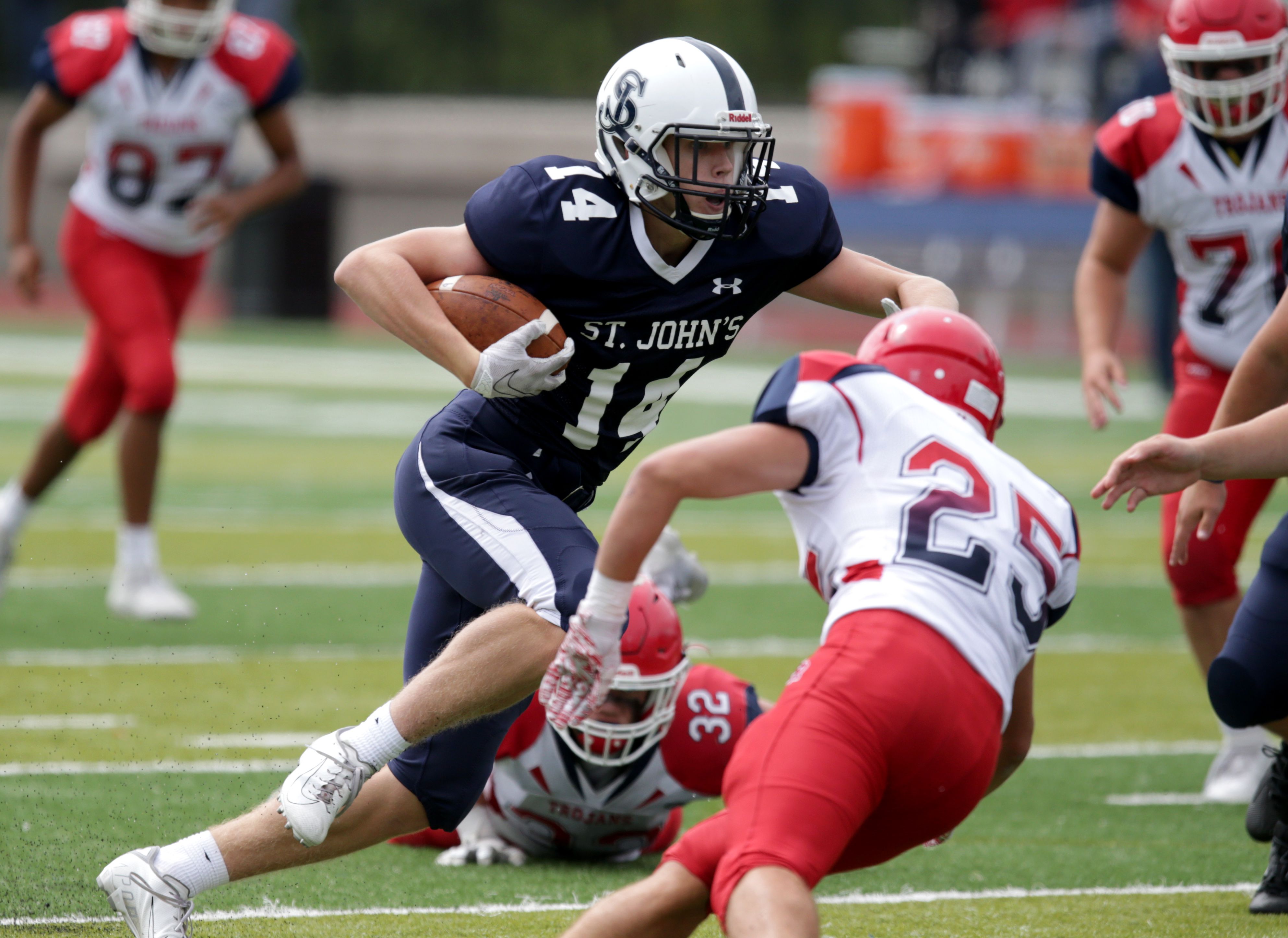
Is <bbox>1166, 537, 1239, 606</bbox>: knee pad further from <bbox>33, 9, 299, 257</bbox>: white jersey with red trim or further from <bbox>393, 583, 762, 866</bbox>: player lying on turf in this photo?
<bbox>33, 9, 299, 257</bbox>: white jersey with red trim

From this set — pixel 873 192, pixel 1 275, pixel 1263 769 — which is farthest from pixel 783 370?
pixel 1 275

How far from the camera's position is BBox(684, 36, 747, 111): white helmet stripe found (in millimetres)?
3092

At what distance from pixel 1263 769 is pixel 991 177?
13.9m

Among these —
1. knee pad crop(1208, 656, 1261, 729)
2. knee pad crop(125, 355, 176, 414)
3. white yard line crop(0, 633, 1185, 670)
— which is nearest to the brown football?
knee pad crop(1208, 656, 1261, 729)

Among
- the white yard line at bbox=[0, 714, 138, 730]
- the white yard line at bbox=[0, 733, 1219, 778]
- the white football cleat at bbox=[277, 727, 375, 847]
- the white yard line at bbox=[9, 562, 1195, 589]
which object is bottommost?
the white yard line at bbox=[9, 562, 1195, 589]

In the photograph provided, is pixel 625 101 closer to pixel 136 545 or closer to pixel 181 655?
pixel 181 655

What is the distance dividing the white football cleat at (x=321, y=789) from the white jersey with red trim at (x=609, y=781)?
0.74 metres

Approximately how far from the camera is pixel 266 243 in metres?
18.5

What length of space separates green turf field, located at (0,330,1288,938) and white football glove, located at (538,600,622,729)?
2.53ft

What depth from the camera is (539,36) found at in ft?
114

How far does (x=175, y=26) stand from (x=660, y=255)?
366 cm

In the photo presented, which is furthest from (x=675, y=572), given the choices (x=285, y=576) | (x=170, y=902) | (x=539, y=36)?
(x=539, y=36)

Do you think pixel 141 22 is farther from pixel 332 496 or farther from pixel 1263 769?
pixel 1263 769

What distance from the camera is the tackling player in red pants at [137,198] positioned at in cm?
587
